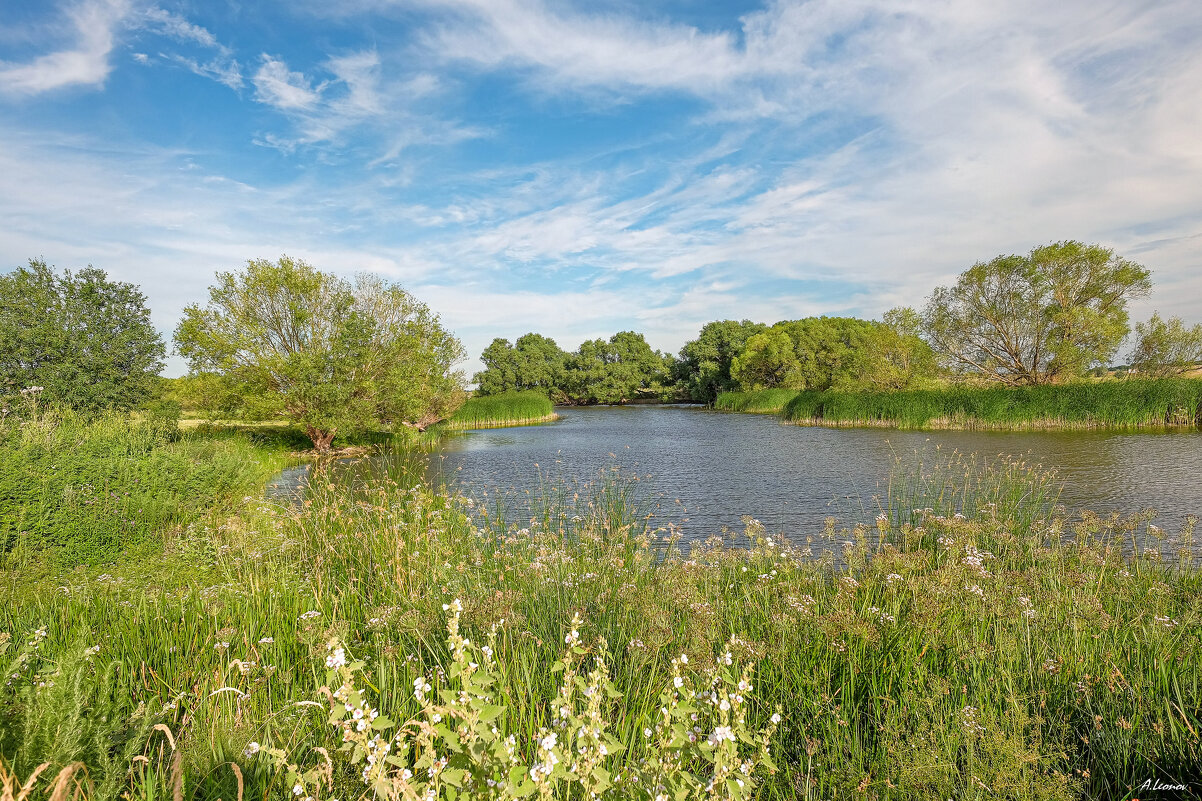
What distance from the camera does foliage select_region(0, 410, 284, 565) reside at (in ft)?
24.3

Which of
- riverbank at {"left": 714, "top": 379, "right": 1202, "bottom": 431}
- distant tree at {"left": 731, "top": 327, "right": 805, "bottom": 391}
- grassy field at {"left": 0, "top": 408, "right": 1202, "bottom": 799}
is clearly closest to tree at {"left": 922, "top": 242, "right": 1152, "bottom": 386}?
riverbank at {"left": 714, "top": 379, "right": 1202, "bottom": 431}

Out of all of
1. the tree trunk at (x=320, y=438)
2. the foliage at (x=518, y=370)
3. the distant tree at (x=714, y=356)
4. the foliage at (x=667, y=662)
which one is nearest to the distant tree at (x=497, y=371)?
the foliage at (x=518, y=370)

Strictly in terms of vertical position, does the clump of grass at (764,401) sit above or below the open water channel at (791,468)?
above

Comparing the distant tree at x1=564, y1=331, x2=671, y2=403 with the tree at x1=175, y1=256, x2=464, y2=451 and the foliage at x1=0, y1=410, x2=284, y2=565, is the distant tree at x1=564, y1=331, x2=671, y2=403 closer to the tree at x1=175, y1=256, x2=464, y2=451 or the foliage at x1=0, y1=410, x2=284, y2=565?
the tree at x1=175, y1=256, x2=464, y2=451

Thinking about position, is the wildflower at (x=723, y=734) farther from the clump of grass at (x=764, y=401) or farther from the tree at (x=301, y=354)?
the clump of grass at (x=764, y=401)

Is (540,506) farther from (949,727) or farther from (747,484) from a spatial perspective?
(949,727)

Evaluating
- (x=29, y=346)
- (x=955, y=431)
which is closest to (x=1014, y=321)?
(x=955, y=431)

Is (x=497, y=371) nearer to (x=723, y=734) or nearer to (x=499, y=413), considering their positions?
(x=499, y=413)

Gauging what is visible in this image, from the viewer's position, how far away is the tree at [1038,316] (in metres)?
35.9

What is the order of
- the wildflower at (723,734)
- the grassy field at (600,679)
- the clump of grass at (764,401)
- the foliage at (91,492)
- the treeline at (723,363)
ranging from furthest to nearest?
the clump of grass at (764,401) < the treeline at (723,363) < the foliage at (91,492) < the grassy field at (600,679) < the wildflower at (723,734)

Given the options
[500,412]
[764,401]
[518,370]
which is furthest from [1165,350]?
[518,370]

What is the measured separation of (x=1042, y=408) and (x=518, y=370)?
52352 millimetres

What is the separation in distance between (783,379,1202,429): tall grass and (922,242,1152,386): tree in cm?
849

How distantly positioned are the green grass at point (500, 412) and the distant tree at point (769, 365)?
23813 mm
